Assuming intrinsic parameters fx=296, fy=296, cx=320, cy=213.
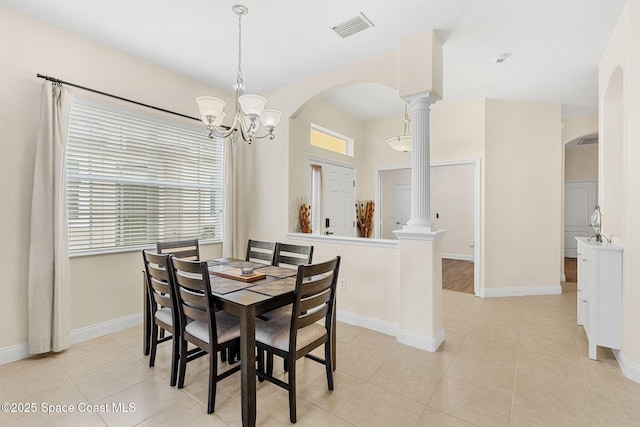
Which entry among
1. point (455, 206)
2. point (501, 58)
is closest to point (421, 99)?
point (501, 58)

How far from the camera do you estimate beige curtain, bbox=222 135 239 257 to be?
157 inches

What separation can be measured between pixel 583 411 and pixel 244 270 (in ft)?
8.25

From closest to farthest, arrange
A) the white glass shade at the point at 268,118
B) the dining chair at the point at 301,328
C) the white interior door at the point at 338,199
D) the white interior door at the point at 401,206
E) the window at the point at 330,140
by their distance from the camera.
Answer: the dining chair at the point at 301,328
the white glass shade at the point at 268,118
the window at the point at 330,140
the white interior door at the point at 338,199
the white interior door at the point at 401,206

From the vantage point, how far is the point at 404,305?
9.46 ft

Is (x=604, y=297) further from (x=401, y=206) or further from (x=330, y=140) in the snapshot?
(x=401, y=206)

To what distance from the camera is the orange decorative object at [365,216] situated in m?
5.69

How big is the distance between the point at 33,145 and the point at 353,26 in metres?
3.01

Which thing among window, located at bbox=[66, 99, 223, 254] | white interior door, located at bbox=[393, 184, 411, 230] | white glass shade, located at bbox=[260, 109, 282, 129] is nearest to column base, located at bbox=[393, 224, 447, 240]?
white glass shade, located at bbox=[260, 109, 282, 129]

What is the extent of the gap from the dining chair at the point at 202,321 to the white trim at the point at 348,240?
1.62 m

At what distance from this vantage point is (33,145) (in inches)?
102

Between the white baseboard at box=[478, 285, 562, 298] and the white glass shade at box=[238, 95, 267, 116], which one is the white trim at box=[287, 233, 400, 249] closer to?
the white glass shade at box=[238, 95, 267, 116]

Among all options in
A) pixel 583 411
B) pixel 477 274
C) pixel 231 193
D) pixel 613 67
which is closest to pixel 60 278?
pixel 231 193

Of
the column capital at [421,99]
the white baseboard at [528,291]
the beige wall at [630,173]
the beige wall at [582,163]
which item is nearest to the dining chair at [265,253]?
the column capital at [421,99]

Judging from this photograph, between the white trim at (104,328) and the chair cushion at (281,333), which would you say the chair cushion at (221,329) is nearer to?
the chair cushion at (281,333)
